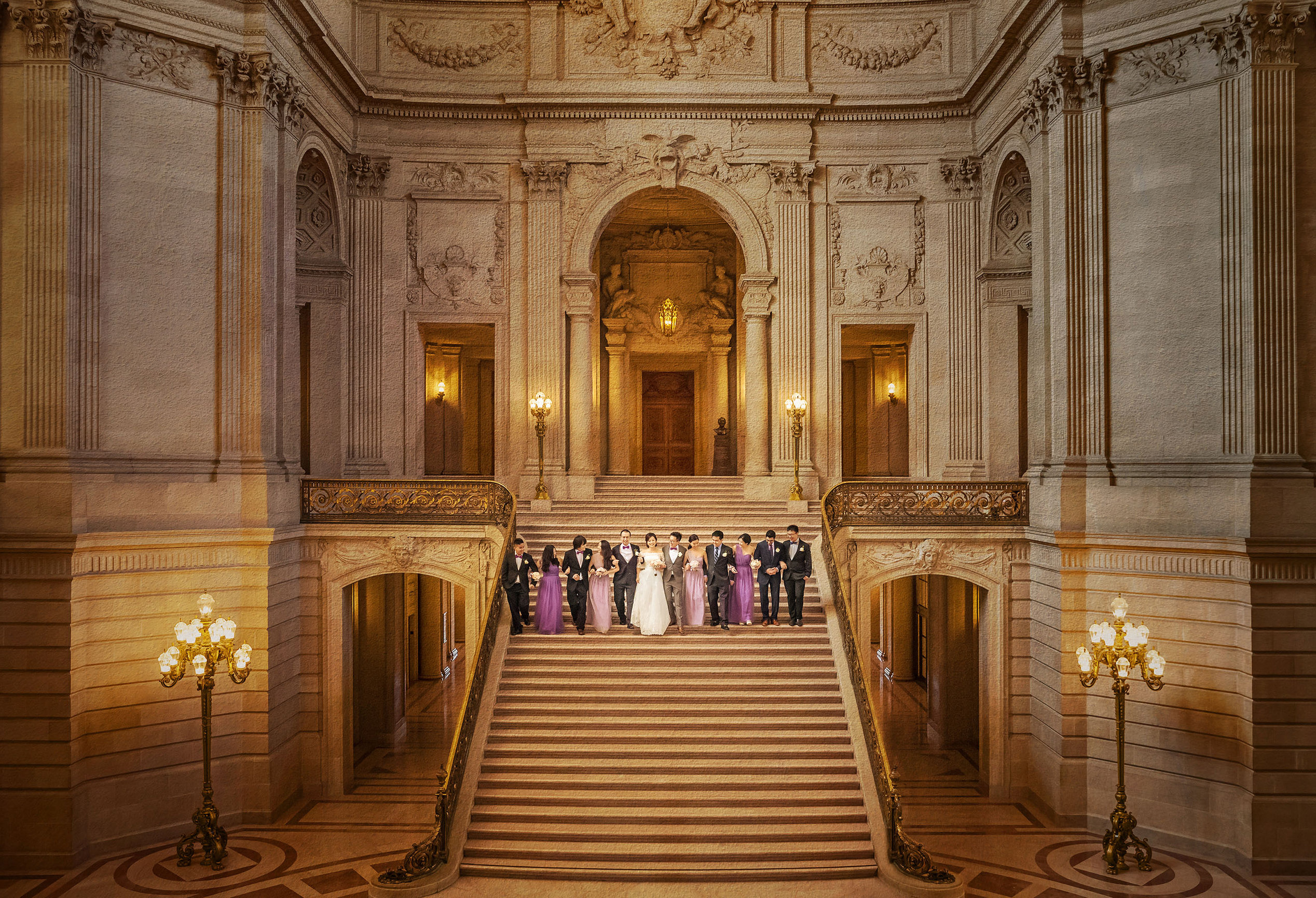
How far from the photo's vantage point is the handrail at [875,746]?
1030 centimetres

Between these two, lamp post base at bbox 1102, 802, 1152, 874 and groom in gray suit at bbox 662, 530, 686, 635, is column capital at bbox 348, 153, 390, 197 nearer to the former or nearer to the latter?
groom in gray suit at bbox 662, 530, 686, 635

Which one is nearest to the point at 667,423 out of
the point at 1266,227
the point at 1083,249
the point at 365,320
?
the point at 365,320

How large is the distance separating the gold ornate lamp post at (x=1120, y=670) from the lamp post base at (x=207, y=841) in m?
10.2

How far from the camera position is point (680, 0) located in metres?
18.7

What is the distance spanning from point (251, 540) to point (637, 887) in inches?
268

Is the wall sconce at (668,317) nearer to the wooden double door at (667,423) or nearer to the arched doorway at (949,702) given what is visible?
the wooden double door at (667,423)

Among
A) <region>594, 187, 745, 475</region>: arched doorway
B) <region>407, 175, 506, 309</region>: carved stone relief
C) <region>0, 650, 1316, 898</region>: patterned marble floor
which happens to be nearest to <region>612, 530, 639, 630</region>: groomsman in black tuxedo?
<region>0, 650, 1316, 898</region>: patterned marble floor

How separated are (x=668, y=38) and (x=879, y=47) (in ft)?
13.1

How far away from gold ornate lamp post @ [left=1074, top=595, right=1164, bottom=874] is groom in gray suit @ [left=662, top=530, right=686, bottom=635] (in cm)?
507

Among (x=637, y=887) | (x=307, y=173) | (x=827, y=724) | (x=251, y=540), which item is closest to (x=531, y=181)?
(x=307, y=173)

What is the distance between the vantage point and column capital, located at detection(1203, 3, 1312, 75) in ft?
38.7

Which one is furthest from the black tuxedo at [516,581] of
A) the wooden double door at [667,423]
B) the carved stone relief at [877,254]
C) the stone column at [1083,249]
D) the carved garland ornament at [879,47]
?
the carved garland ornament at [879,47]

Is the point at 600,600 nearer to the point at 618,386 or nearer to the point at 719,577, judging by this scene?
the point at 719,577

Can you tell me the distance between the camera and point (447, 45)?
18766 millimetres
